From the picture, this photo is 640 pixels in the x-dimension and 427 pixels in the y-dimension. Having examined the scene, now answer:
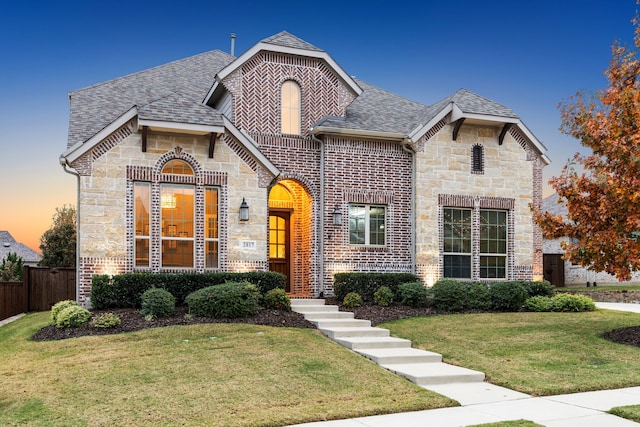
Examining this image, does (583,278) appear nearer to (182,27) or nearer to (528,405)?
(182,27)

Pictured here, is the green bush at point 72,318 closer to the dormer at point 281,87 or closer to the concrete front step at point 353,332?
the concrete front step at point 353,332

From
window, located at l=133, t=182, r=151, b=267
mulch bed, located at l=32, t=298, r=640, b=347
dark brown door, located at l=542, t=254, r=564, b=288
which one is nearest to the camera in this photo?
mulch bed, located at l=32, t=298, r=640, b=347

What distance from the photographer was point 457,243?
754 inches

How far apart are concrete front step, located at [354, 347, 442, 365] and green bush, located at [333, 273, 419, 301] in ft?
16.9

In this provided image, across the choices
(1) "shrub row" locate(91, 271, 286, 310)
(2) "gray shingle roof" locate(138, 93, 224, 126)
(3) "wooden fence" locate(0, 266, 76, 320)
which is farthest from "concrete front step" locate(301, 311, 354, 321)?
(3) "wooden fence" locate(0, 266, 76, 320)

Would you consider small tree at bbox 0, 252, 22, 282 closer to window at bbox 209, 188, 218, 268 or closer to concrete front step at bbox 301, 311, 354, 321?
window at bbox 209, 188, 218, 268

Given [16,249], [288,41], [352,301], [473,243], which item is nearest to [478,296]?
[473,243]

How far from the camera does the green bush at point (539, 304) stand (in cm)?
1748

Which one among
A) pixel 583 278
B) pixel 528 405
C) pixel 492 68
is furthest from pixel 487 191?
pixel 583 278

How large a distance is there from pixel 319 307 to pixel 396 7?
1049 cm

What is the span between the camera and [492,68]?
21.0 m

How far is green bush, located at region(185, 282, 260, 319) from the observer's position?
1401 centimetres

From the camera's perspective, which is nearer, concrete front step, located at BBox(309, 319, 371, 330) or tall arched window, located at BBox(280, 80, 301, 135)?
concrete front step, located at BBox(309, 319, 371, 330)

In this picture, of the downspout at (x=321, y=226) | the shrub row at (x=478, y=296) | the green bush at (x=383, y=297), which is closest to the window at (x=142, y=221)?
the downspout at (x=321, y=226)
